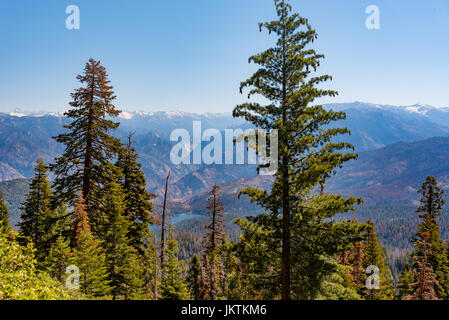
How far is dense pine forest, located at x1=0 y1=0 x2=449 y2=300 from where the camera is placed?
12.3m

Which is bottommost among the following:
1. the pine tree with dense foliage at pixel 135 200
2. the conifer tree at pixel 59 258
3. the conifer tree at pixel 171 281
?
the conifer tree at pixel 171 281

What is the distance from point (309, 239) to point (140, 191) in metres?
18.9

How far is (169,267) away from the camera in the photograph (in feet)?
82.5

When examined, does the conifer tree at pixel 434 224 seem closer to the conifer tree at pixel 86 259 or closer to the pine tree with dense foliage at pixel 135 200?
the pine tree with dense foliage at pixel 135 200

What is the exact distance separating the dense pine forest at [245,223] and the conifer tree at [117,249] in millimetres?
84

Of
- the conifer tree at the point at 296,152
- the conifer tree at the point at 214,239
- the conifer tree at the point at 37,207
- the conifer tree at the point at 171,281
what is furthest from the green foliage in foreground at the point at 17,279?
the conifer tree at the point at 37,207

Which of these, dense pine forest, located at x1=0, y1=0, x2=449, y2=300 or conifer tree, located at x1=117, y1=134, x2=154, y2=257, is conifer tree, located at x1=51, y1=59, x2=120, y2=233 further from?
conifer tree, located at x1=117, y1=134, x2=154, y2=257

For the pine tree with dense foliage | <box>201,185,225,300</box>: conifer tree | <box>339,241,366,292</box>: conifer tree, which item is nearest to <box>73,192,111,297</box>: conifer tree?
Answer: the pine tree with dense foliage

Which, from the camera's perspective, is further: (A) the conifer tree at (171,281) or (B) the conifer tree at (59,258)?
(A) the conifer tree at (171,281)

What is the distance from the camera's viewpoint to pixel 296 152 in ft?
41.5

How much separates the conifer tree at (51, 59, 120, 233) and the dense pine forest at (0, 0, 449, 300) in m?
0.08

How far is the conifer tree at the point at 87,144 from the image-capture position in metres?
20.7

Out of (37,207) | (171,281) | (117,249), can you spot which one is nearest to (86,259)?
(117,249)

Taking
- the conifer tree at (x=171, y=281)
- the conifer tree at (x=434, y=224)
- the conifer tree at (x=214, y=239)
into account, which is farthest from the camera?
the conifer tree at (x=214, y=239)
